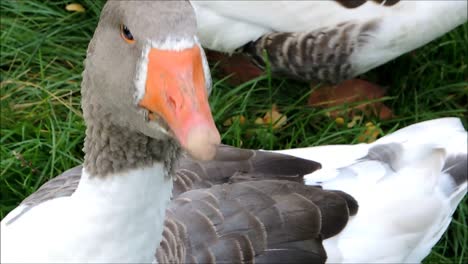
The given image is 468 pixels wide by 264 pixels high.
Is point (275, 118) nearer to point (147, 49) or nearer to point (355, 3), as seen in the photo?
point (355, 3)

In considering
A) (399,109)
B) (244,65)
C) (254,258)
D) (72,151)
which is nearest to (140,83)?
(254,258)

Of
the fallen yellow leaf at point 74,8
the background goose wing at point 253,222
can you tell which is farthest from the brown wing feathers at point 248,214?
the fallen yellow leaf at point 74,8

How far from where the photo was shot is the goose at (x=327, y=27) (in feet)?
7.58

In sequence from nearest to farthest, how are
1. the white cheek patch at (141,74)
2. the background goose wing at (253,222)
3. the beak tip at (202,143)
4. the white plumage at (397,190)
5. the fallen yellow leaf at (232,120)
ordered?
the beak tip at (202,143), the white cheek patch at (141,74), the background goose wing at (253,222), the white plumage at (397,190), the fallen yellow leaf at (232,120)

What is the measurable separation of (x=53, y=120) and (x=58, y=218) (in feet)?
3.58

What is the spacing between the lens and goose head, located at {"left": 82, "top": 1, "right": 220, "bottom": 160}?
3.50ft

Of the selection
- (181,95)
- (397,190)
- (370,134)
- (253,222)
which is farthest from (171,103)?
(370,134)

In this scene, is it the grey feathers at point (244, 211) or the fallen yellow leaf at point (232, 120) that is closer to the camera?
the grey feathers at point (244, 211)

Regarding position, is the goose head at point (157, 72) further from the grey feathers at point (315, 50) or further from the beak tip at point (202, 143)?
the grey feathers at point (315, 50)

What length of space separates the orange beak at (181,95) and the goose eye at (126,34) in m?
0.06

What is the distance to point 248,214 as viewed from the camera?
173cm

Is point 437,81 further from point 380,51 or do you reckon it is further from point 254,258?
point 254,258

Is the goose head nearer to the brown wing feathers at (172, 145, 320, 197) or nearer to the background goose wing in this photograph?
the background goose wing

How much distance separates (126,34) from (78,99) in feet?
4.63
